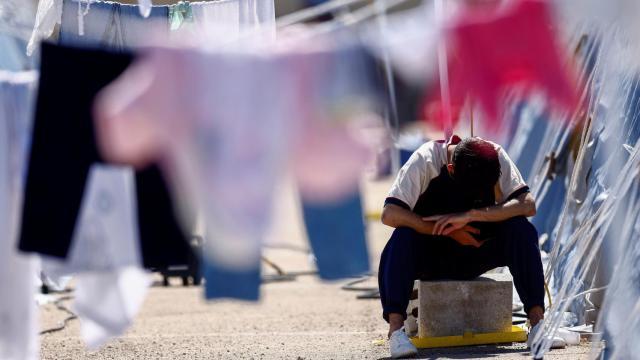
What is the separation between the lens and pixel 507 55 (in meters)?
4.26

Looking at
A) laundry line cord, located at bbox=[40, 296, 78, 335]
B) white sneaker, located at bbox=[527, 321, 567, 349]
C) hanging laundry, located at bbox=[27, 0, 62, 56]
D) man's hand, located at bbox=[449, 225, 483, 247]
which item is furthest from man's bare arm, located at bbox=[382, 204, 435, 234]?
laundry line cord, located at bbox=[40, 296, 78, 335]

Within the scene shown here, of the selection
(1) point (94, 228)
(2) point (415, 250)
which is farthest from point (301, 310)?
(1) point (94, 228)

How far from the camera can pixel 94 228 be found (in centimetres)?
497

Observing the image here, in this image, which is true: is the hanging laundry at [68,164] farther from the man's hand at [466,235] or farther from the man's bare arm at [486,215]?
the man's hand at [466,235]

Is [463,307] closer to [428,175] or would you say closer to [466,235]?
[466,235]

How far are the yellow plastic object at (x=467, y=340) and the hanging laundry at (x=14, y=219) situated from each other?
2.06 m

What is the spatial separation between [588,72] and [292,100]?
238 cm

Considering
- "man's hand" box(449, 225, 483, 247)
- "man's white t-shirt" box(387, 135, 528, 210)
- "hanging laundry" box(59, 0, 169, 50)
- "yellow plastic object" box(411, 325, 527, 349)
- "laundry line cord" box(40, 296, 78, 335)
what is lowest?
"laundry line cord" box(40, 296, 78, 335)

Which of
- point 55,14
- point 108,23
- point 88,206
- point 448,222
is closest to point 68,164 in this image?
point 88,206

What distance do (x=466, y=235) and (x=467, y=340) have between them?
59 cm

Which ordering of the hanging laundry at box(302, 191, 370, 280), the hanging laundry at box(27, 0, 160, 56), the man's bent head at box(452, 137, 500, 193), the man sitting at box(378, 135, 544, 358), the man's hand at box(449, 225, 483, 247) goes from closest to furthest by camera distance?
the hanging laundry at box(302, 191, 370, 280) → the man's bent head at box(452, 137, 500, 193) → the man sitting at box(378, 135, 544, 358) → the man's hand at box(449, 225, 483, 247) → the hanging laundry at box(27, 0, 160, 56)

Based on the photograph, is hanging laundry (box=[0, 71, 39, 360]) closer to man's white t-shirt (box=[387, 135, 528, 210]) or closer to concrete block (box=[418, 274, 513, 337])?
man's white t-shirt (box=[387, 135, 528, 210])

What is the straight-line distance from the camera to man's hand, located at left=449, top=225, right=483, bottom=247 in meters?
6.34

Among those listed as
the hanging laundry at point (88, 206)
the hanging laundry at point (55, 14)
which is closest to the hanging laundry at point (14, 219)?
the hanging laundry at point (88, 206)
